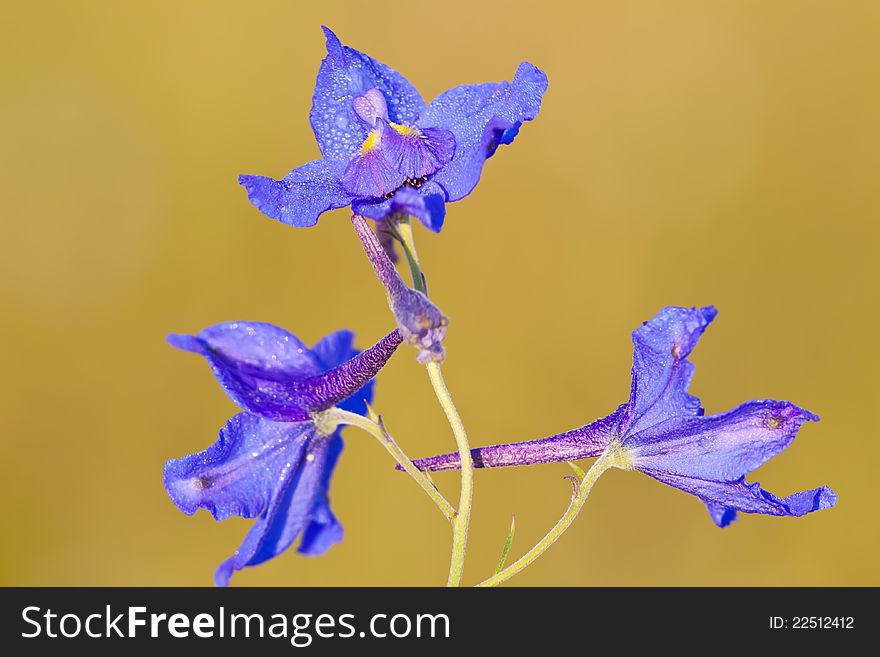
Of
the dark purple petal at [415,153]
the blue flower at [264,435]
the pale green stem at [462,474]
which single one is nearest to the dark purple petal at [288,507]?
the blue flower at [264,435]

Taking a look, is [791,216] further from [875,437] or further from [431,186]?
[431,186]

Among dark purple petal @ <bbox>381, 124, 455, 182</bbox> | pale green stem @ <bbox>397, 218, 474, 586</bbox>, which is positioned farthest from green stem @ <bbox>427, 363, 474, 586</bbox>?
dark purple petal @ <bbox>381, 124, 455, 182</bbox>

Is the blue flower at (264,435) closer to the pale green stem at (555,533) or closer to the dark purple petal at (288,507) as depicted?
the dark purple petal at (288,507)

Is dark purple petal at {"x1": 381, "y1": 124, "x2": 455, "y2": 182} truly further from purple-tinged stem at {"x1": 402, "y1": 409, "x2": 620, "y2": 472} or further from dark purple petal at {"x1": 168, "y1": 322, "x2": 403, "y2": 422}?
purple-tinged stem at {"x1": 402, "y1": 409, "x2": 620, "y2": 472}

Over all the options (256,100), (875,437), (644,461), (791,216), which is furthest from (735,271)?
(644,461)

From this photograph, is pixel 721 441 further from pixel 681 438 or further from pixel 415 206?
pixel 415 206

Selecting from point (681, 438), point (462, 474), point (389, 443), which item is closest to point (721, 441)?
point (681, 438)
